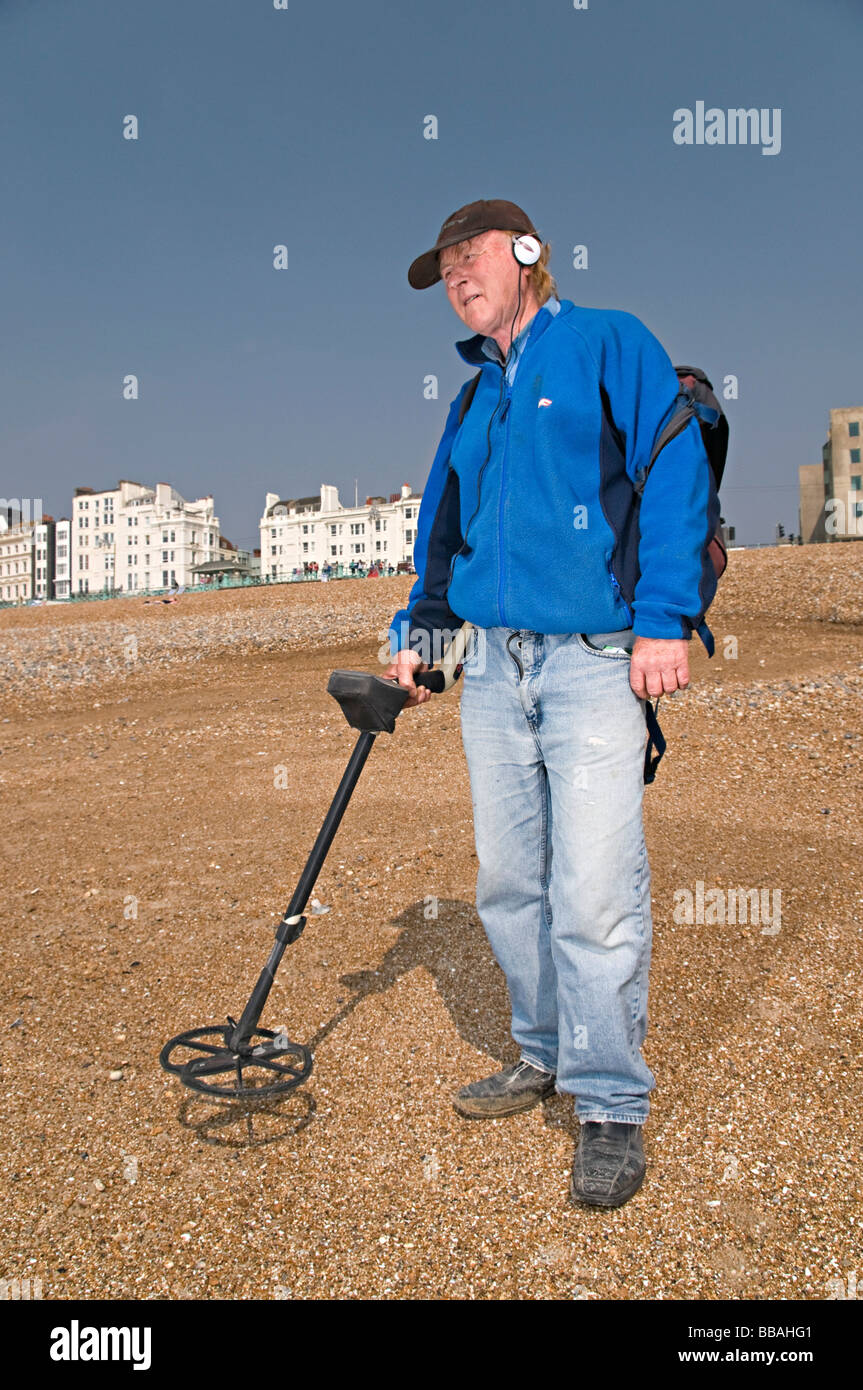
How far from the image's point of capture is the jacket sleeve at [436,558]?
3.12 meters

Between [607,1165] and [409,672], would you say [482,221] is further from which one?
[607,1165]

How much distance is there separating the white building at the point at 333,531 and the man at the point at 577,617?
9082 centimetres

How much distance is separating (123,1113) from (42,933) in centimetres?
198

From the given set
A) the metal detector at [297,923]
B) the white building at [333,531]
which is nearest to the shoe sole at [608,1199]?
the metal detector at [297,923]

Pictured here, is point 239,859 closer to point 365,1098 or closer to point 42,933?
point 42,933

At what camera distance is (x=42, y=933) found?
473 centimetres

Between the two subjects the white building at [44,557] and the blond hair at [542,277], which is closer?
the blond hair at [542,277]

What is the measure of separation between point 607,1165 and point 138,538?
4466 inches

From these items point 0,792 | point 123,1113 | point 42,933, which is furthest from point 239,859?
point 0,792

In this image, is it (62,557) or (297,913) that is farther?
(62,557)

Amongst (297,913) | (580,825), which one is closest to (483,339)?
(580,825)

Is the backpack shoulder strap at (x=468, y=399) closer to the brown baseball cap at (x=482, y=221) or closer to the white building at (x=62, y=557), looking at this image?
the brown baseball cap at (x=482, y=221)

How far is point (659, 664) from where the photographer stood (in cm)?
244
